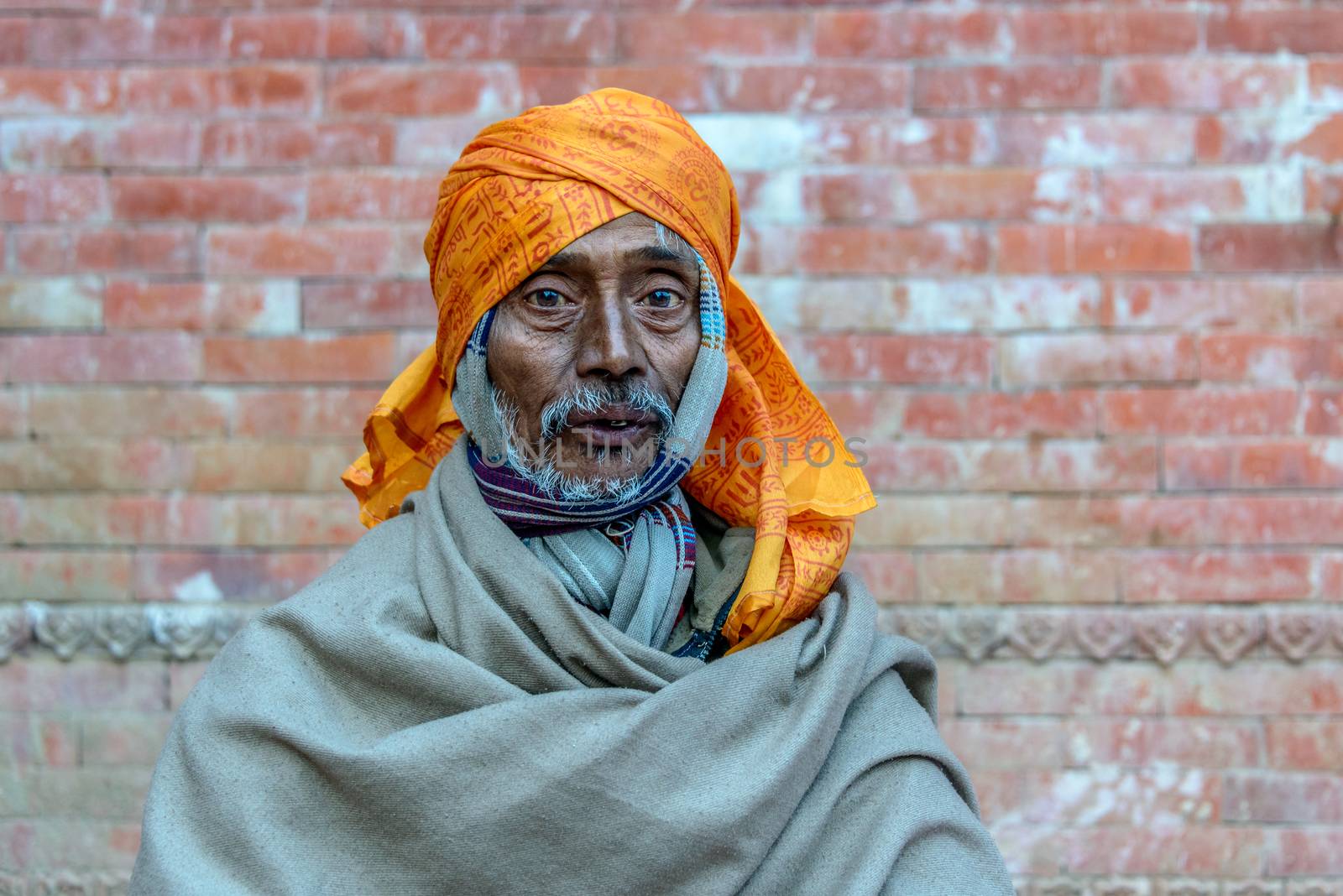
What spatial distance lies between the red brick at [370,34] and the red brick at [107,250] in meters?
0.68

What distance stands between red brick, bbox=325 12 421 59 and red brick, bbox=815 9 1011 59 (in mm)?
1170

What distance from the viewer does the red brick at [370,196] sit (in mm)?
3600

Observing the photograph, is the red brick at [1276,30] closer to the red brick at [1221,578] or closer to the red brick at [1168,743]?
the red brick at [1221,578]

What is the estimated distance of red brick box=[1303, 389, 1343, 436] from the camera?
3.55 metres

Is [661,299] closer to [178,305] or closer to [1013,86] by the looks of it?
[1013,86]

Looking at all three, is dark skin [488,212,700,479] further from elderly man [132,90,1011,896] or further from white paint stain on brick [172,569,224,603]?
white paint stain on brick [172,569,224,603]

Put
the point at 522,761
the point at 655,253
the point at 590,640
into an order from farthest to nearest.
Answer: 1. the point at 655,253
2. the point at 590,640
3. the point at 522,761

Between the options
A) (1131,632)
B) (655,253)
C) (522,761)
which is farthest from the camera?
(1131,632)

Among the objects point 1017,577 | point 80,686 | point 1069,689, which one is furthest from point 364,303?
point 1069,689

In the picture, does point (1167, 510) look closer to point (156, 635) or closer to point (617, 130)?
point (617, 130)

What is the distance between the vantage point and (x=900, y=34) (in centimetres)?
357

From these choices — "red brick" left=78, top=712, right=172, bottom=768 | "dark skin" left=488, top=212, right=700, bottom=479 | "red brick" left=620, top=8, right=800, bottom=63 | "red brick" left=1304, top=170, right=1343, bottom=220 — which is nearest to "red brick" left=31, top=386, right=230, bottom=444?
"red brick" left=78, top=712, right=172, bottom=768

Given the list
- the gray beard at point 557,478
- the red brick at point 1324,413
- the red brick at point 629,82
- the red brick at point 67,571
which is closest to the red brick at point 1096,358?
the red brick at point 1324,413

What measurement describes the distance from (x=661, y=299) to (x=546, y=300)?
18cm
